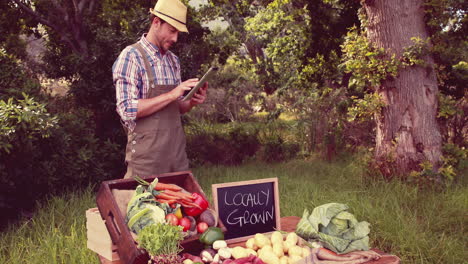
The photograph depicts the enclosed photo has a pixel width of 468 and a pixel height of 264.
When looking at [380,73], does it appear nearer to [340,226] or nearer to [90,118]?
[340,226]

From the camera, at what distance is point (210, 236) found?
219cm

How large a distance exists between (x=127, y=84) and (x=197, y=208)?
1.10 metres

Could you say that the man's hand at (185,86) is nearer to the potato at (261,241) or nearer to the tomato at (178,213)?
the tomato at (178,213)

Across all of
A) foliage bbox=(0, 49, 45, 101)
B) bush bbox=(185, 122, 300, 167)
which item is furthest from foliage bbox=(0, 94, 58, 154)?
bush bbox=(185, 122, 300, 167)

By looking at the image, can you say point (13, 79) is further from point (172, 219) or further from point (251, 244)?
point (251, 244)

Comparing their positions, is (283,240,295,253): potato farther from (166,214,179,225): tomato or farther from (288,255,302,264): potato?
(166,214,179,225): tomato

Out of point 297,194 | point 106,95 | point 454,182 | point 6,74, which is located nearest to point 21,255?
point 6,74

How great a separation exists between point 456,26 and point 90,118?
18.9ft

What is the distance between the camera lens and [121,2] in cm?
934

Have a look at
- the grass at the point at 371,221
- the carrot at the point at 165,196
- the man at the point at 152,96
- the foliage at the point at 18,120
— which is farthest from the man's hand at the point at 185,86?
the foliage at the point at 18,120

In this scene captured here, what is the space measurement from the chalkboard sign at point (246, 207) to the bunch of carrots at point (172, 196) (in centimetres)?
25

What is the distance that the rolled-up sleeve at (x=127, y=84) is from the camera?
2.96 m

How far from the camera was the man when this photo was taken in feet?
9.79

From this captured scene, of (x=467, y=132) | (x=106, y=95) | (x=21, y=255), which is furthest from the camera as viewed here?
(x=467, y=132)
